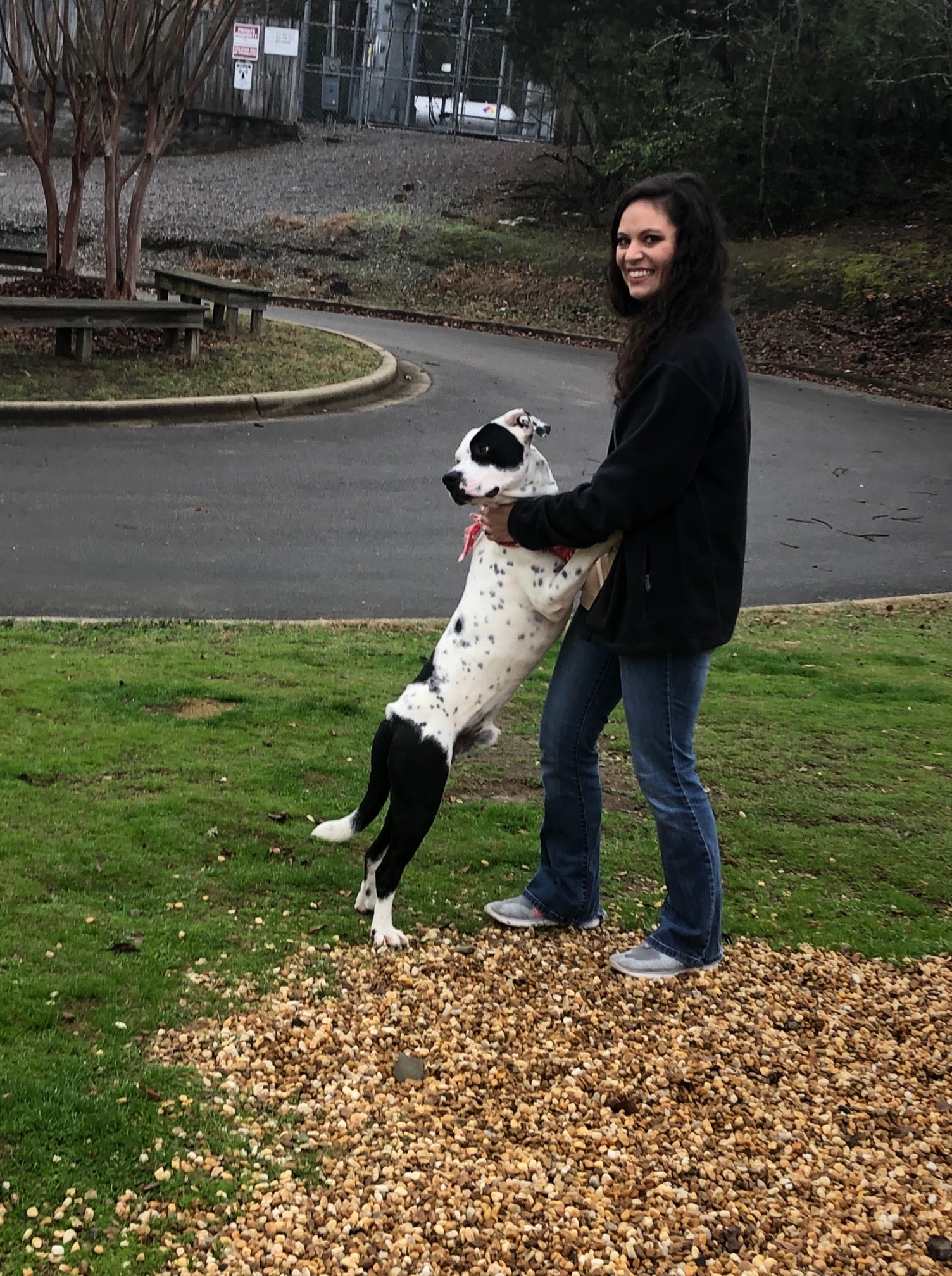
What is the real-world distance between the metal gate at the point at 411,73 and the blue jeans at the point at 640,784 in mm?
35298

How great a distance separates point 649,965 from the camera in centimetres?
427

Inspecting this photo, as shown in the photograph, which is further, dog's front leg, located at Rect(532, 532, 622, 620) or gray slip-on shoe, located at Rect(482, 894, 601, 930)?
gray slip-on shoe, located at Rect(482, 894, 601, 930)

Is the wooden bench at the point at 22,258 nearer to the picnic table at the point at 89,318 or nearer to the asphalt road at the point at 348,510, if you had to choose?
the picnic table at the point at 89,318

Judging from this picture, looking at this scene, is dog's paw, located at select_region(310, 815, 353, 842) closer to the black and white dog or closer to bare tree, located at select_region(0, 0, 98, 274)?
the black and white dog

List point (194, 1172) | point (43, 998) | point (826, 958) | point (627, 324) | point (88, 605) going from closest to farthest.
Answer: point (194, 1172) → point (43, 998) → point (627, 324) → point (826, 958) → point (88, 605)

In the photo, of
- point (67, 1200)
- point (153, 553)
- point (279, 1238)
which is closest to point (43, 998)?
point (67, 1200)

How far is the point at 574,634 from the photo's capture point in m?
4.27

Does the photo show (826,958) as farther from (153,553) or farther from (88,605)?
(153,553)

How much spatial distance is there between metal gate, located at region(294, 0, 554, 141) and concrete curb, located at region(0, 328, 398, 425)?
24.9 metres

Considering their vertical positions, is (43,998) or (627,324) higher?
(627,324)

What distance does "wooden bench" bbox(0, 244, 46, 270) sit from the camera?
1902cm

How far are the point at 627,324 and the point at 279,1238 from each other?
8.77 feet

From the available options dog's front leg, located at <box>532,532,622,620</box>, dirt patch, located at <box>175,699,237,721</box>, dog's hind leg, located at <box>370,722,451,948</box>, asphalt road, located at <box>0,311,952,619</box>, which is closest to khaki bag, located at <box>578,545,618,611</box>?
dog's front leg, located at <box>532,532,622,620</box>

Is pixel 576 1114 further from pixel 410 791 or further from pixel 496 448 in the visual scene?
pixel 496 448
